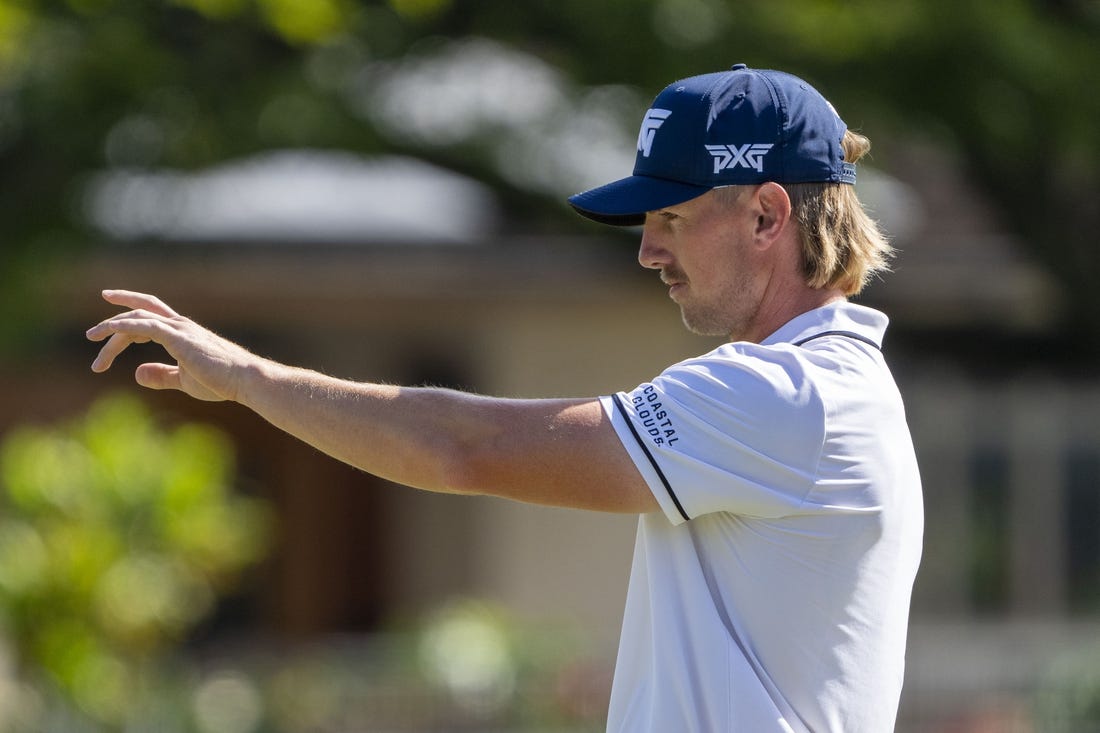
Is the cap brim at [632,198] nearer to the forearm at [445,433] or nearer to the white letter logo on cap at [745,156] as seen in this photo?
the white letter logo on cap at [745,156]

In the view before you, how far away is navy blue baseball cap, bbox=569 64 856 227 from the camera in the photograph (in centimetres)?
272

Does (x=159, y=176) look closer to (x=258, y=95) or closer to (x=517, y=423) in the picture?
(x=258, y=95)

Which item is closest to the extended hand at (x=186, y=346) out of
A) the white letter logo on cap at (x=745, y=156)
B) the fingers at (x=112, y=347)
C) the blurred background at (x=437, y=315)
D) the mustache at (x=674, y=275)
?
the fingers at (x=112, y=347)

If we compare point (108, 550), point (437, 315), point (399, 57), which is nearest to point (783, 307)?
point (399, 57)

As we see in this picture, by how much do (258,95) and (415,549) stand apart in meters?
6.00

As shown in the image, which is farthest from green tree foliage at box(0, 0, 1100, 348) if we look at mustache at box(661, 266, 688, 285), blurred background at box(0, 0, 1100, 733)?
mustache at box(661, 266, 688, 285)

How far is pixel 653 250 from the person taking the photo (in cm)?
283

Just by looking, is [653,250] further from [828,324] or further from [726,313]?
[828,324]

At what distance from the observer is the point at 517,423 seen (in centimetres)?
258

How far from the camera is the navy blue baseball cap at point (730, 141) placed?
2.72 meters

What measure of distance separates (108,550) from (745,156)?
7344mm

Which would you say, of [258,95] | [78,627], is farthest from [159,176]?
[78,627]

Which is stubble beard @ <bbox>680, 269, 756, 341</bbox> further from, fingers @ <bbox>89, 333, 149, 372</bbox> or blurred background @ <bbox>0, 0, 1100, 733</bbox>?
blurred background @ <bbox>0, 0, 1100, 733</bbox>

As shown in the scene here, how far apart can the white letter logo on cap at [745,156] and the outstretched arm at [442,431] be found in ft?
1.49
